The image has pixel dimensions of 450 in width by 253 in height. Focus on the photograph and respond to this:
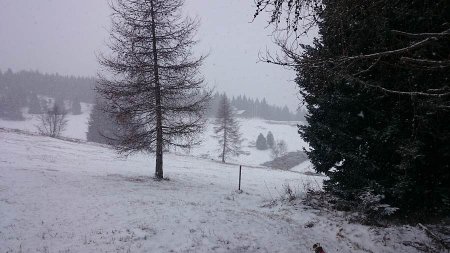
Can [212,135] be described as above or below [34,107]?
below

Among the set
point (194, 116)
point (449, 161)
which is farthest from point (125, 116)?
point (449, 161)

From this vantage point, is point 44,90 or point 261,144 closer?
point 261,144

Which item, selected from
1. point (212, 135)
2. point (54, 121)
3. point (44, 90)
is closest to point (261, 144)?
point (212, 135)

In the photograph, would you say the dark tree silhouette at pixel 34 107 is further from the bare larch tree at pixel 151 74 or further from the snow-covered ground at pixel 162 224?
the snow-covered ground at pixel 162 224

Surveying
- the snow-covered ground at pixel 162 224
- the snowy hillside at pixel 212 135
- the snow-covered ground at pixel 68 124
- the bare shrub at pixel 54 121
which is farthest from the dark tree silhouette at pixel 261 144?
the snow-covered ground at pixel 162 224

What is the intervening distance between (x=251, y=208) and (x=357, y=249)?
4.30 meters

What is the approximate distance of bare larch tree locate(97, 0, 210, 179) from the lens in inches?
559

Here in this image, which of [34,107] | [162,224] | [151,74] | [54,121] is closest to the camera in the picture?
[162,224]

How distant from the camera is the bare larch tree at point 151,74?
559 inches

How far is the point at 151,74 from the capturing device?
14539mm

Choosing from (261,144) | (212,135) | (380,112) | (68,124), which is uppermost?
(380,112)

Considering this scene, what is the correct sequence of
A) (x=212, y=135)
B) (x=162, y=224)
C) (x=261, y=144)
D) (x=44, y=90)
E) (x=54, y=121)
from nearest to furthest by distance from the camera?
1. (x=162, y=224)
2. (x=54, y=121)
3. (x=212, y=135)
4. (x=261, y=144)
5. (x=44, y=90)

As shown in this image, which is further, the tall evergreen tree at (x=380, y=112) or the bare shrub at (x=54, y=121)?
the bare shrub at (x=54, y=121)

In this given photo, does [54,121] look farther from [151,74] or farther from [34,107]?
[34,107]
